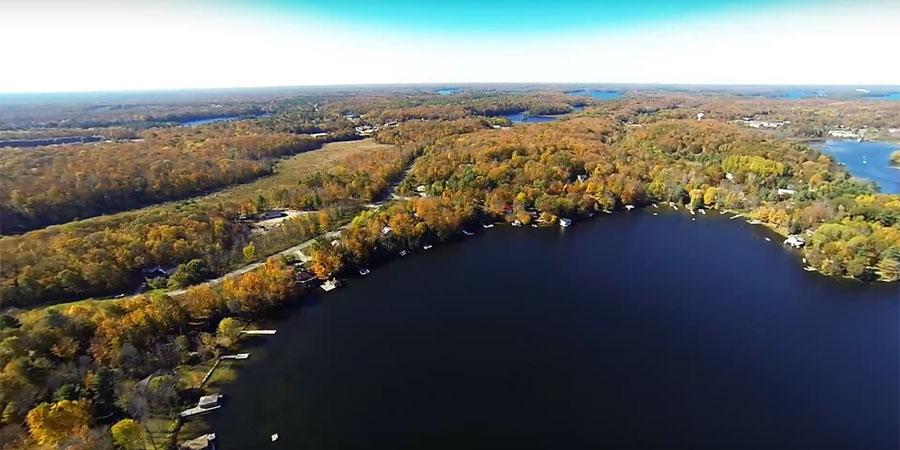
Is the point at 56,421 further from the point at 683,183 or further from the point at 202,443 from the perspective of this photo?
the point at 683,183

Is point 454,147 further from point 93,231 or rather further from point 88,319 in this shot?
point 88,319

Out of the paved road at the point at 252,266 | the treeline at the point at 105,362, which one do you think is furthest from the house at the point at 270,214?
the treeline at the point at 105,362

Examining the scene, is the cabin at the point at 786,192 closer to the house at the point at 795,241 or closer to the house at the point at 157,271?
the house at the point at 795,241

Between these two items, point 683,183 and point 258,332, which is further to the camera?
point 683,183

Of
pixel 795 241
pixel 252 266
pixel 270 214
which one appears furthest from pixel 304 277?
pixel 795 241

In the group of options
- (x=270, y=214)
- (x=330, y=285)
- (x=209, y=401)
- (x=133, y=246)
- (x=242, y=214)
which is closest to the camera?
(x=209, y=401)

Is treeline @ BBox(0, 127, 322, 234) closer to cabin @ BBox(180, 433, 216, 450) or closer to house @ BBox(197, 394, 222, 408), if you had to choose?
house @ BBox(197, 394, 222, 408)

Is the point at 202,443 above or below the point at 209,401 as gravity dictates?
below
